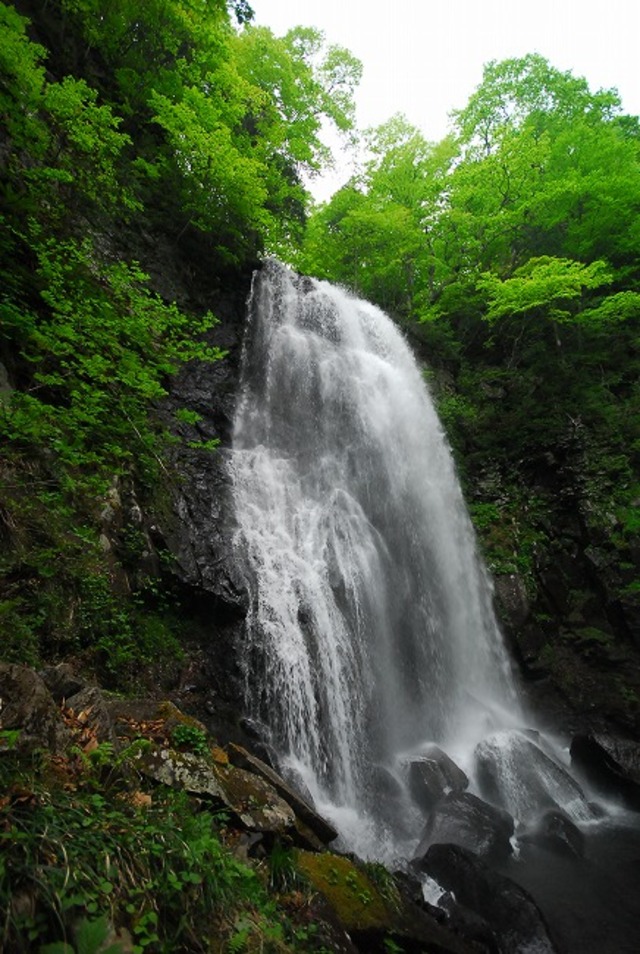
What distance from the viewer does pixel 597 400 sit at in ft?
41.5

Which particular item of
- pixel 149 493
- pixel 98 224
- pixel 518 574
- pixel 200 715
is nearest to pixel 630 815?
pixel 518 574

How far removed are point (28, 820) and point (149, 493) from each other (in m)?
5.75

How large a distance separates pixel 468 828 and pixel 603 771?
3.58m

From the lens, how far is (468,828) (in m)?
5.91

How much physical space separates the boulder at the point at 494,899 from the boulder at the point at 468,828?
404 millimetres

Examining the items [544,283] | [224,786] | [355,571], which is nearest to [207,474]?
[355,571]

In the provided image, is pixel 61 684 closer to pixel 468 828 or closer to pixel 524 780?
pixel 468 828

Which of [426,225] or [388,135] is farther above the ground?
[388,135]

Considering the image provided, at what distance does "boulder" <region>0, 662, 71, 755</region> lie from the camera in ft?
7.53

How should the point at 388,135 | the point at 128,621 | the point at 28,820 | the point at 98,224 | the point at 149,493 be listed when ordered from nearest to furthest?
the point at 28,820, the point at 128,621, the point at 149,493, the point at 98,224, the point at 388,135

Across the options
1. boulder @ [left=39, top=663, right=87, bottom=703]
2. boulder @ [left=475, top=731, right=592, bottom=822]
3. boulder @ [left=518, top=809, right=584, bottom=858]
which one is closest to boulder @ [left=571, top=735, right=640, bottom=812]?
boulder @ [left=475, top=731, right=592, bottom=822]

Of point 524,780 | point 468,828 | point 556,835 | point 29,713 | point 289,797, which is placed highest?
point 29,713

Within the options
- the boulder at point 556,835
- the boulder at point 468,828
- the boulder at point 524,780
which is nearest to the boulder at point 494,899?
the boulder at point 468,828

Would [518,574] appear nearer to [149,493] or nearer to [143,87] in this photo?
[149,493]
